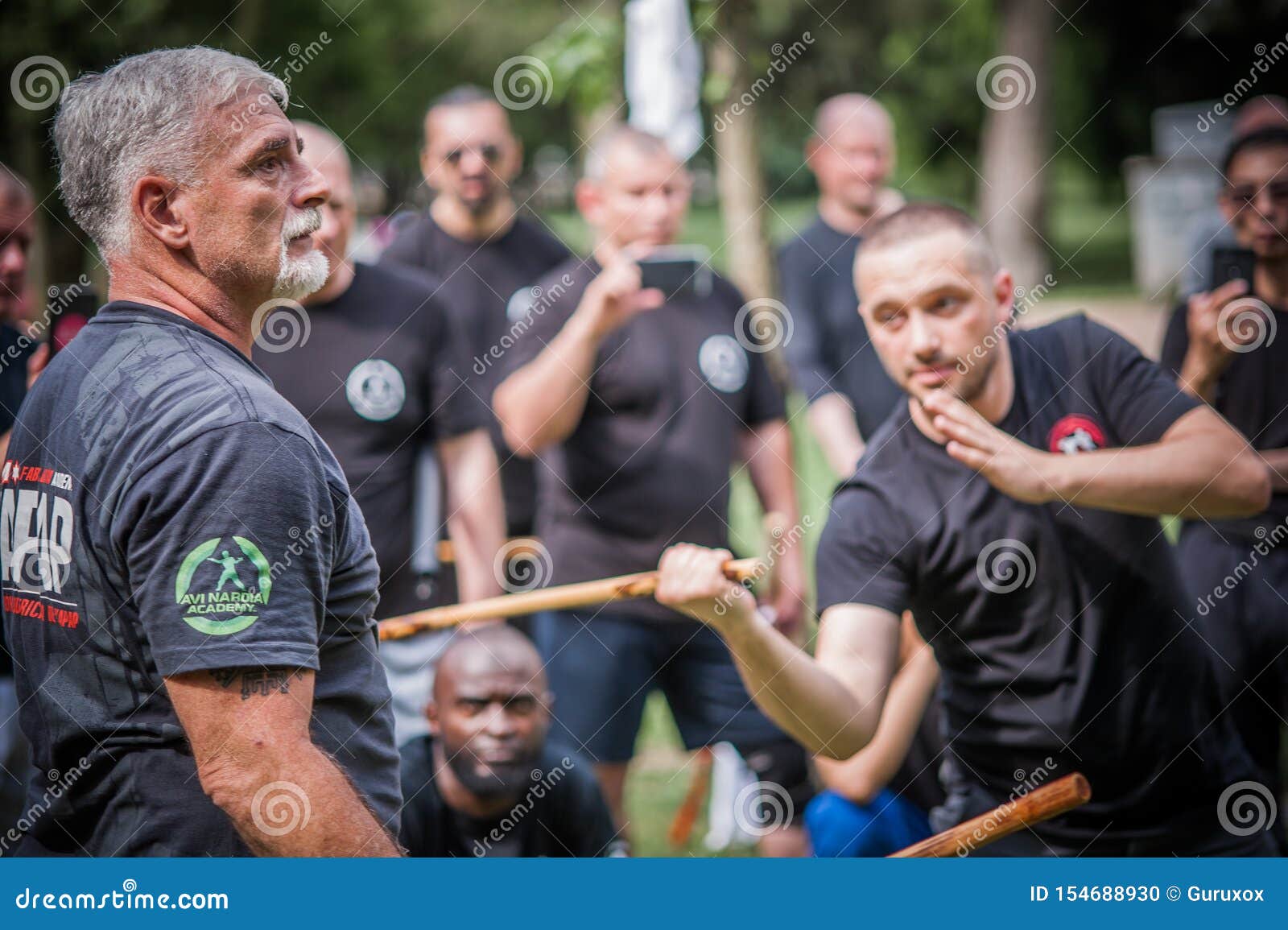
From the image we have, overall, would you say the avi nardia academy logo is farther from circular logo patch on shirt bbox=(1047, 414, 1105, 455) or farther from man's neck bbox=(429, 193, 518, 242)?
man's neck bbox=(429, 193, 518, 242)

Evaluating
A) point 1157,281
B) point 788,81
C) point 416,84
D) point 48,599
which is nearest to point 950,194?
point 788,81

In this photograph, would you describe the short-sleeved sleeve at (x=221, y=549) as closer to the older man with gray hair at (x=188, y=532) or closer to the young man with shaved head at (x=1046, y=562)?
the older man with gray hair at (x=188, y=532)

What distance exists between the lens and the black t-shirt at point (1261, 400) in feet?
11.6

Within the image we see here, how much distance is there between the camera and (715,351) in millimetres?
4113

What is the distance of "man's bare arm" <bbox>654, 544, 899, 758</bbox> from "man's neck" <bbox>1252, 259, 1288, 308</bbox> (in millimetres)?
1439

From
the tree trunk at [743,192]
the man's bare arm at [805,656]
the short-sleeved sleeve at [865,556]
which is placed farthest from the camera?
the tree trunk at [743,192]

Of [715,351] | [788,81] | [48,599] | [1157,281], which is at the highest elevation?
[788,81]

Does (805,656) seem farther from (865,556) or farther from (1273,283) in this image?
(1273,283)

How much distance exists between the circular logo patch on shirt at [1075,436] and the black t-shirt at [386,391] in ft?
5.55

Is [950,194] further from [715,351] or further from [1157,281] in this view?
[715,351]

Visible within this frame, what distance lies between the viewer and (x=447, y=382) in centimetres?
392

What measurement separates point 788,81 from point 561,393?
12852 mm

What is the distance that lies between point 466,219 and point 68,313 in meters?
1.64

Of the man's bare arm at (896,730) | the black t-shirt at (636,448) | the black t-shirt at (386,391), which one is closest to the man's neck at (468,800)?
the black t-shirt at (386,391)
